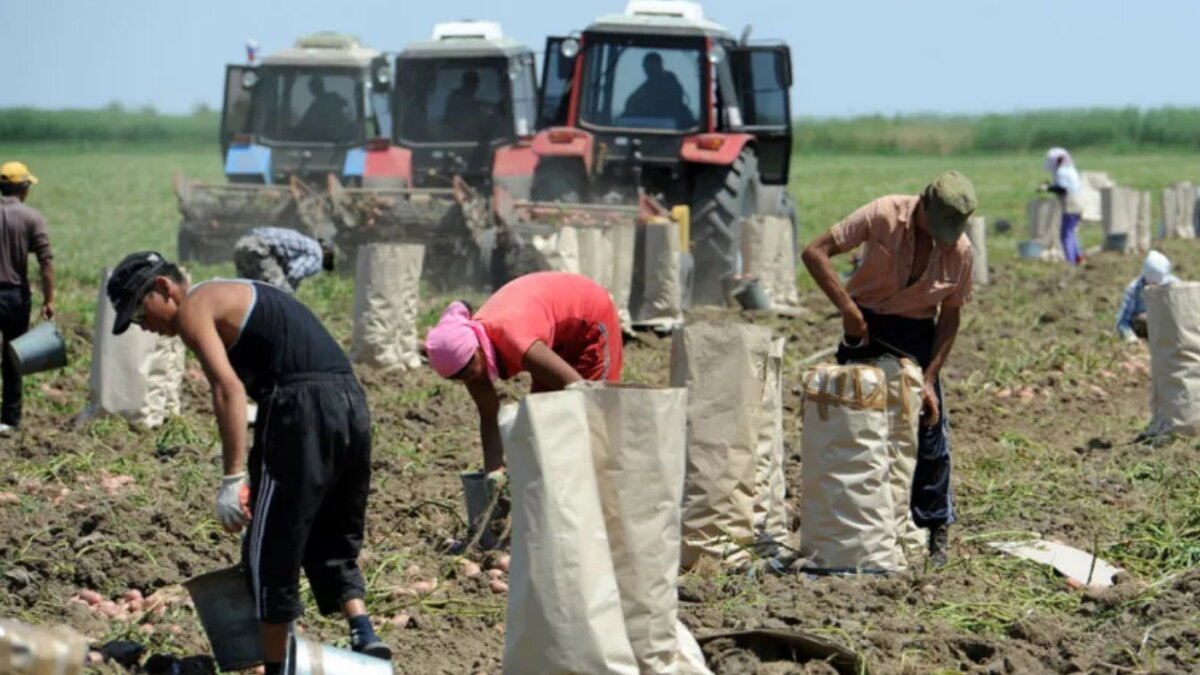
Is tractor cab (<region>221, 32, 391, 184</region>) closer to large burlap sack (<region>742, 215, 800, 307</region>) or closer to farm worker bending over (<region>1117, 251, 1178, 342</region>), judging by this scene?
large burlap sack (<region>742, 215, 800, 307</region>)

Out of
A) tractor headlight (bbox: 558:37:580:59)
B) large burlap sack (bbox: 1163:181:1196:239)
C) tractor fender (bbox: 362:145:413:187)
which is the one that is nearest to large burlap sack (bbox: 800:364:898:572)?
tractor headlight (bbox: 558:37:580:59)

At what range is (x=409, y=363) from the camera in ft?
40.4

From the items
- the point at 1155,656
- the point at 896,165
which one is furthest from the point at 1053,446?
the point at 896,165

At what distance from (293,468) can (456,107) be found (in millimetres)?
14362

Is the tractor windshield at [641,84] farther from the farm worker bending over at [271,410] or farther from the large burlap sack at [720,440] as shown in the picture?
the farm worker bending over at [271,410]

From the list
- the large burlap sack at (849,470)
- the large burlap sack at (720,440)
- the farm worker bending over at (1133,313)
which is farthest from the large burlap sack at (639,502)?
the farm worker bending over at (1133,313)

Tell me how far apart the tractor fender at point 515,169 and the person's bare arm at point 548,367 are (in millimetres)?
11513

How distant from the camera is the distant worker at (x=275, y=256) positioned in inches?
363

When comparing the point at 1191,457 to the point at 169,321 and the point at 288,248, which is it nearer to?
the point at 288,248

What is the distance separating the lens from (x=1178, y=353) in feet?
32.1

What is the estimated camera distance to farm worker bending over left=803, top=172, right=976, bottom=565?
22.8 feet

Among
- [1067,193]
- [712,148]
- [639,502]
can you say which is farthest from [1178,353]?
[1067,193]

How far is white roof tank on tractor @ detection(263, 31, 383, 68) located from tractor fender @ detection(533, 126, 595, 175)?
4.29m

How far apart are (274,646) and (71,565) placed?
63.9 inches
